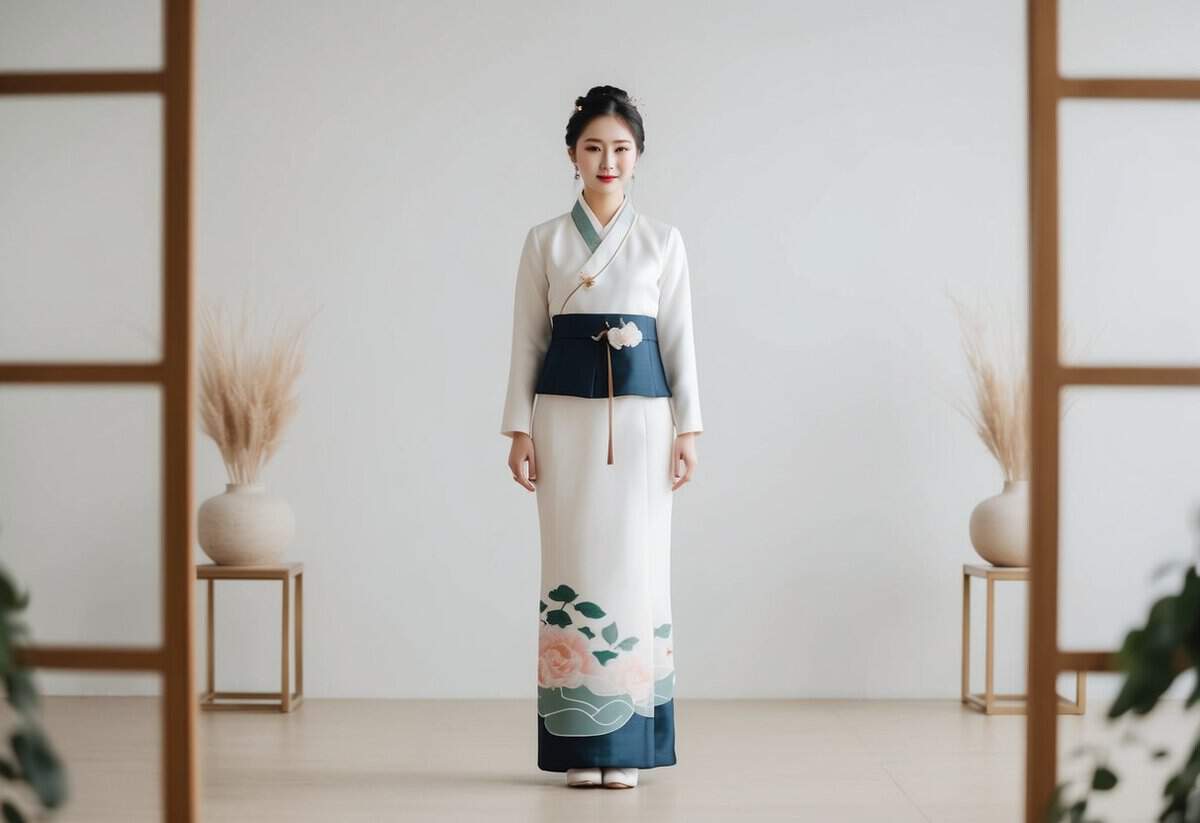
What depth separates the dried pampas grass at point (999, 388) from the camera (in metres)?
3.88

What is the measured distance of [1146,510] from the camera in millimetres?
1648

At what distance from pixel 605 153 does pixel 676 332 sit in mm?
468

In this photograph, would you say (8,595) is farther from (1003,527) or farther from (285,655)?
(1003,527)

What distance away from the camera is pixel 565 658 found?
2.93 metres

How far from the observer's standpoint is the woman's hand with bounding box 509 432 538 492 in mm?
3043

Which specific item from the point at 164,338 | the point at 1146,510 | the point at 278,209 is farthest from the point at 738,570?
the point at 164,338

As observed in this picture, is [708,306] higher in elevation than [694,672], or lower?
higher

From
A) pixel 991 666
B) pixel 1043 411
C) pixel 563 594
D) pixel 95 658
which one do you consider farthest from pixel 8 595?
pixel 991 666

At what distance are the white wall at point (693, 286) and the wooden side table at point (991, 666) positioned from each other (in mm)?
95

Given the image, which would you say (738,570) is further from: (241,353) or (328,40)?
(328,40)

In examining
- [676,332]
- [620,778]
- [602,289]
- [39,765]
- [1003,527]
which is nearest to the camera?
[39,765]

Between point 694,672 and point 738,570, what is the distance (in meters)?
0.36

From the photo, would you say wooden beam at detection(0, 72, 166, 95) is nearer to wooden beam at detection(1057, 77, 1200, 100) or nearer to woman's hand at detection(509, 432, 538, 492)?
wooden beam at detection(1057, 77, 1200, 100)

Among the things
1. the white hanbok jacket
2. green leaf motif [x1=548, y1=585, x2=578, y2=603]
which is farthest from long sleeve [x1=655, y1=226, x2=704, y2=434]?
green leaf motif [x1=548, y1=585, x2=578, y2=603]
